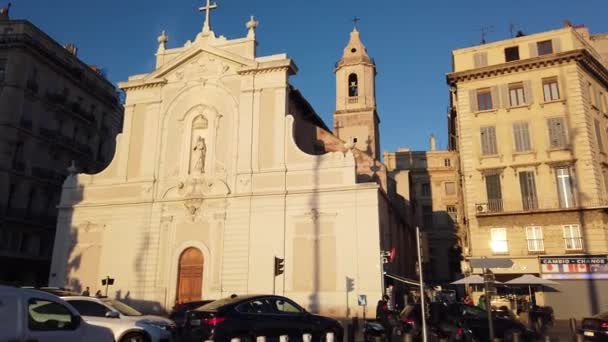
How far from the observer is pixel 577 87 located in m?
27.9

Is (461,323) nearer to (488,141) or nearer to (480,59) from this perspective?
(488,141)

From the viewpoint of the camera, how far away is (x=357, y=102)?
44500mm

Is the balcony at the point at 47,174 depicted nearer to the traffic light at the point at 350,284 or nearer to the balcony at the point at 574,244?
the traffic light at the point at 350,284

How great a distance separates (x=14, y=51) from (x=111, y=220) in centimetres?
1457

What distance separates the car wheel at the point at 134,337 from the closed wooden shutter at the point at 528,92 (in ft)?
83.3

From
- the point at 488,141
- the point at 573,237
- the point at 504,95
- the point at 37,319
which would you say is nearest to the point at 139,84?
the point at 488,141

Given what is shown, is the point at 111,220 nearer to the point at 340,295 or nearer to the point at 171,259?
the point at 171,259


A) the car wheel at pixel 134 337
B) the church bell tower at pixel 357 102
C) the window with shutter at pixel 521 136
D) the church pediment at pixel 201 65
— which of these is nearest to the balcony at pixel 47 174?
the church pediment at pixel 201 65

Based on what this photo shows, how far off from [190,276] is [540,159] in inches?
804

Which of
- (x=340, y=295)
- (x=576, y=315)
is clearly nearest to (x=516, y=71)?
(x=576, y=315)

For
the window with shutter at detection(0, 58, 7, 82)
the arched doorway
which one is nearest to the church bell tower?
the arched doorway

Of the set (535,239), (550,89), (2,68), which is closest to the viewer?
(535,239)

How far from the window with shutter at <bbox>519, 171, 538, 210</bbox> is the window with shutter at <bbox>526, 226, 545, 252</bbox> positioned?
122 centimetres

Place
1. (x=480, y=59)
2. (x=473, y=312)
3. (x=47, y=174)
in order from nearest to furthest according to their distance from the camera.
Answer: (x=473, y=312)
(x=480, y=59)
(x=47, y=174)
